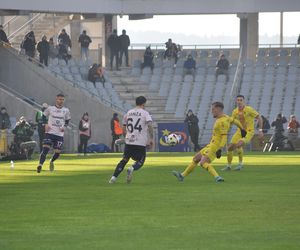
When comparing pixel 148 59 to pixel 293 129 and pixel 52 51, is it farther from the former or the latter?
pixel 293 129

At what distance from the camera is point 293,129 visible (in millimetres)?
48906

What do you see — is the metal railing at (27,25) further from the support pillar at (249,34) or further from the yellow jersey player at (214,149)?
the yellow jersey player at (214,149)

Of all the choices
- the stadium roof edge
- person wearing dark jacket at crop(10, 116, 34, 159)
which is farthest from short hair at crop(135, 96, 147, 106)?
the stadium roof edge

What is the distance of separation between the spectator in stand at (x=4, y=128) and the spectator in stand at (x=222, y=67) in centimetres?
1290

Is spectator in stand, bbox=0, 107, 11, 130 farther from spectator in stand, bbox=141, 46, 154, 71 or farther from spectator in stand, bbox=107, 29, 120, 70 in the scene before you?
spectator in stand, bbox=141, 46, 154, 71

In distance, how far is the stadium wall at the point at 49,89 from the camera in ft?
172

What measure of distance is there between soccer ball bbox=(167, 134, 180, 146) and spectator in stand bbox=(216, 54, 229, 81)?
29.1 ft

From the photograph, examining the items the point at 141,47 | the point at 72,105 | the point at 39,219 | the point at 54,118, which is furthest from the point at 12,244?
the point at 141,47

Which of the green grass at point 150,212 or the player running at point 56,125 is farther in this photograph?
the player running at point 56,125

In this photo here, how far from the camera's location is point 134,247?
531 inches

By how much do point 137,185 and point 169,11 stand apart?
3354 cm

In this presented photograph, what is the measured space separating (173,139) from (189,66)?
10.6m

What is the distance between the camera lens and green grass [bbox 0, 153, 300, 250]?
14109mm

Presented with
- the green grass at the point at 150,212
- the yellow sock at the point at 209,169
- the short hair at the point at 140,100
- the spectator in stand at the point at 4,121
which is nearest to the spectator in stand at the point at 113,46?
the spectator in stand at the point at 4,121
